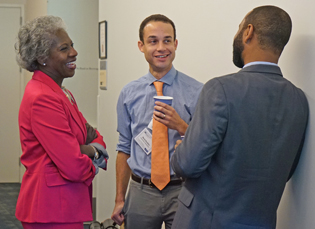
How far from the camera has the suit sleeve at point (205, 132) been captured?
143 cm

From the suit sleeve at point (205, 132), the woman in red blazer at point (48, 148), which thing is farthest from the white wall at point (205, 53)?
the woman in red blazer at point (48, 148)

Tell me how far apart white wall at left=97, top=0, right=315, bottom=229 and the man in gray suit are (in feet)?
0.39

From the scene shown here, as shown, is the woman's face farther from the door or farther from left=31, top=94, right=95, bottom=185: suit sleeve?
the door

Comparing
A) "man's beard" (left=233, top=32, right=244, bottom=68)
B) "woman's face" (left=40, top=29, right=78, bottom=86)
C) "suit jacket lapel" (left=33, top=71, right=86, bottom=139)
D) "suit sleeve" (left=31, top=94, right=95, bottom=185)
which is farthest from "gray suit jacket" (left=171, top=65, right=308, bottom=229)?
"woman's face" (left=40, top=29, right=78, bottom=86)

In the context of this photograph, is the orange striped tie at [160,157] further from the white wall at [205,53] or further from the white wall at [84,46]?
the white wall at [84,46]

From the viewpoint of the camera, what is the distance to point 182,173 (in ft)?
5.03

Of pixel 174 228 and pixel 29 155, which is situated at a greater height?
pixel 29 155

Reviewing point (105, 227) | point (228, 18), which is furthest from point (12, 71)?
point (228, 18)

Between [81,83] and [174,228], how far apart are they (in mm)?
3807

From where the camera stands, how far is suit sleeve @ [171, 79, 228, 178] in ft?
4.68

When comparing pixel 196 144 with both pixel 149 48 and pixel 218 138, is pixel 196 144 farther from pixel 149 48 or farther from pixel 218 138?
pixel 149 48

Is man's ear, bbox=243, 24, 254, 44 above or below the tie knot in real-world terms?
above

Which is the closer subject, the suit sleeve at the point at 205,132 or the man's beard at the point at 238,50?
the suit sleeve at the point at 205,132

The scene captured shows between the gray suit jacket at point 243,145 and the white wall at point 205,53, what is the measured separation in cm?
12
